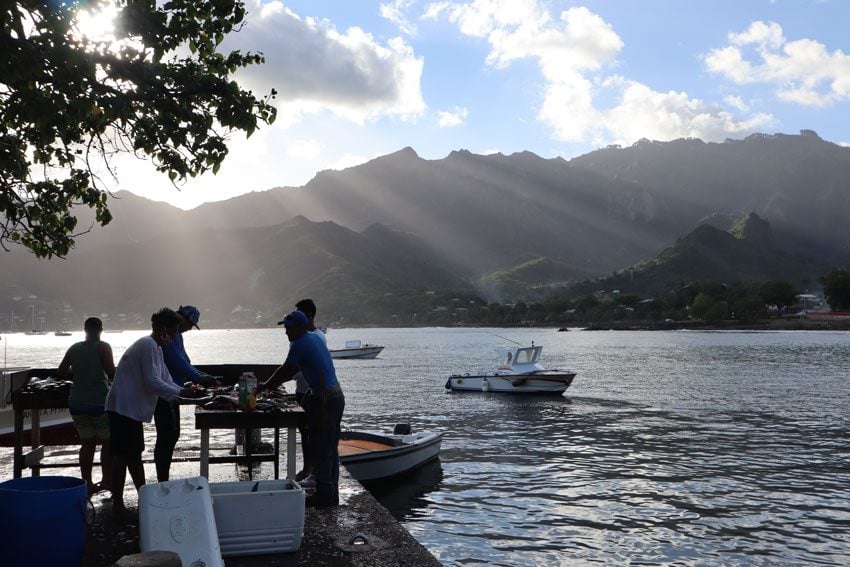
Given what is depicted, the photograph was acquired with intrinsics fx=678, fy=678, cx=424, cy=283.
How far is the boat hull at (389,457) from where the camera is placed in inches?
662

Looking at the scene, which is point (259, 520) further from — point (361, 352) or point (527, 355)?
point (361, 352)

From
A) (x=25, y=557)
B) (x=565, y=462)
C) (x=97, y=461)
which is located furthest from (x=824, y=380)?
(x=25, y=557)

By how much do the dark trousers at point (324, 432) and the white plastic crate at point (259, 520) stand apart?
157cm

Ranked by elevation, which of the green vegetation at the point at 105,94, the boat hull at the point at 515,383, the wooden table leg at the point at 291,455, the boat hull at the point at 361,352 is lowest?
the boat hull at the point at 361,352

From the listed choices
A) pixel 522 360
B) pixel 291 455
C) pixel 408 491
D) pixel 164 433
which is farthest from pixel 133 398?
pixel 522 360

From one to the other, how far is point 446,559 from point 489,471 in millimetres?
8418

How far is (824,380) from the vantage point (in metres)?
54.0

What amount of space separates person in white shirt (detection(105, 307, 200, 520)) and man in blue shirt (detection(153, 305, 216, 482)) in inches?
14.7

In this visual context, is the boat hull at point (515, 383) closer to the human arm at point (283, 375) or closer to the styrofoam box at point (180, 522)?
the human arm at point (283, 375)

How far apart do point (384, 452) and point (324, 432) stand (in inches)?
325

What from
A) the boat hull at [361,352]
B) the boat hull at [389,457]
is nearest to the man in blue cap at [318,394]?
the boat hull at [389,457]

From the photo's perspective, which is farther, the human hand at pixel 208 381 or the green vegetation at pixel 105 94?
the human hand at pixel 208 381

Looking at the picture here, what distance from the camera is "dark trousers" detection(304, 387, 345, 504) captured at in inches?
356

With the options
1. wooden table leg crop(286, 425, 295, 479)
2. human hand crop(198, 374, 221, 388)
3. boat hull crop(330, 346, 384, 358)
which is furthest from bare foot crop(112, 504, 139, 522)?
boat hull crop(330, 346, 384, 358)
